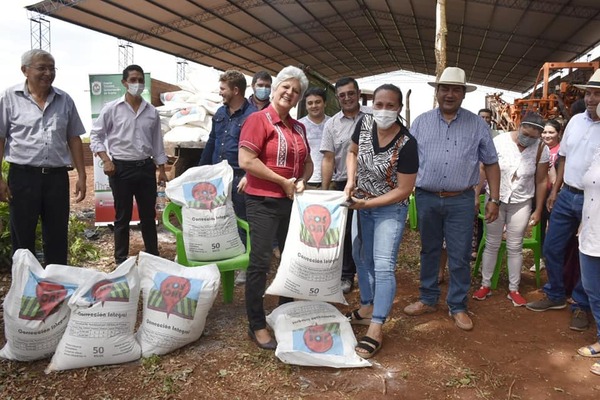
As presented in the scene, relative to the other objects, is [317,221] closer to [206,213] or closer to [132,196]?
[206,213]

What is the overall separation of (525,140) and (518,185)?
13.5 inches

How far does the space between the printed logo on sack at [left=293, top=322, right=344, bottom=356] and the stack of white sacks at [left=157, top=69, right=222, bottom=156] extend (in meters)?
3.39

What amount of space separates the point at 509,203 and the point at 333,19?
14170 millimetres

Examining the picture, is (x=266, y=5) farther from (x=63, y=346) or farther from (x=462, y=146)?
(x=63, y=346)

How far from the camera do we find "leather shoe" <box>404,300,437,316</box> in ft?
10.5

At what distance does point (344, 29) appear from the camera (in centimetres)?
1723

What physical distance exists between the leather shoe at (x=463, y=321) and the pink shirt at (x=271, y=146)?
1543mm

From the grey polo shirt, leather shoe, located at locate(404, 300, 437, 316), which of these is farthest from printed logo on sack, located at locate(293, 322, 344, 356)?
the grey polo shirt

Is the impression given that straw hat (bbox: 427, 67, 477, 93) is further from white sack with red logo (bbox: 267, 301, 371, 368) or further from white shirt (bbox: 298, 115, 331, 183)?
white sack with red logo (bbox: 267, 301, 371, 368)

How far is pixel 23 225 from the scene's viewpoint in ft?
9.43

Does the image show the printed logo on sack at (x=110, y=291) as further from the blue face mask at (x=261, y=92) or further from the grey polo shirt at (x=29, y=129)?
the blue face mask at (x=261, y=92)

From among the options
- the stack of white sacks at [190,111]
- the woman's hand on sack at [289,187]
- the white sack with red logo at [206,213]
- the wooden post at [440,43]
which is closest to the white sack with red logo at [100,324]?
the white sack with red logo at [206,213]

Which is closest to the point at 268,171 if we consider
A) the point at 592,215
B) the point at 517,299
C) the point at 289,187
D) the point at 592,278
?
the point at 289,187

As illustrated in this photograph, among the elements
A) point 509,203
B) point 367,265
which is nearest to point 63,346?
point 367,265
